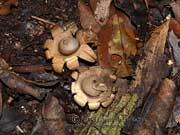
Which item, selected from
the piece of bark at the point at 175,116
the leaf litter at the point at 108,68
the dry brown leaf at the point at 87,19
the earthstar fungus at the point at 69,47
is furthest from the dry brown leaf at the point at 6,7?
the piece of bark at the point at 175,116

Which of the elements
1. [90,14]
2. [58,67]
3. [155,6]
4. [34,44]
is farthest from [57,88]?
[155,6]

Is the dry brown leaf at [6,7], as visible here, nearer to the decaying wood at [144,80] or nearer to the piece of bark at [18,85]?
the piece of bark at [18,85]

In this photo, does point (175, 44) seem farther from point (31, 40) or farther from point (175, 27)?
point (31, 40)

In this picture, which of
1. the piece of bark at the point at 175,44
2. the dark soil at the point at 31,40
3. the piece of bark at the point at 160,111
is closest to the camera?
the piece of bark at the point at 160,111

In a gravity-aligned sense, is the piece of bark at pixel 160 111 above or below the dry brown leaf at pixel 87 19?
below

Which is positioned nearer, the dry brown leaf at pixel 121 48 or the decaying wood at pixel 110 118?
the decaying wood at pixel 110 118

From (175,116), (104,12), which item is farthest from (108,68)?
(175,116)

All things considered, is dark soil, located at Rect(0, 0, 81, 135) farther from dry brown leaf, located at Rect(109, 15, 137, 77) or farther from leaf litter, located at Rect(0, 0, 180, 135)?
dry brown leaf, located at Rect(109, 15, 137, 77)

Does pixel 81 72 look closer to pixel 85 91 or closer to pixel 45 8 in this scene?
pixel 85 91
